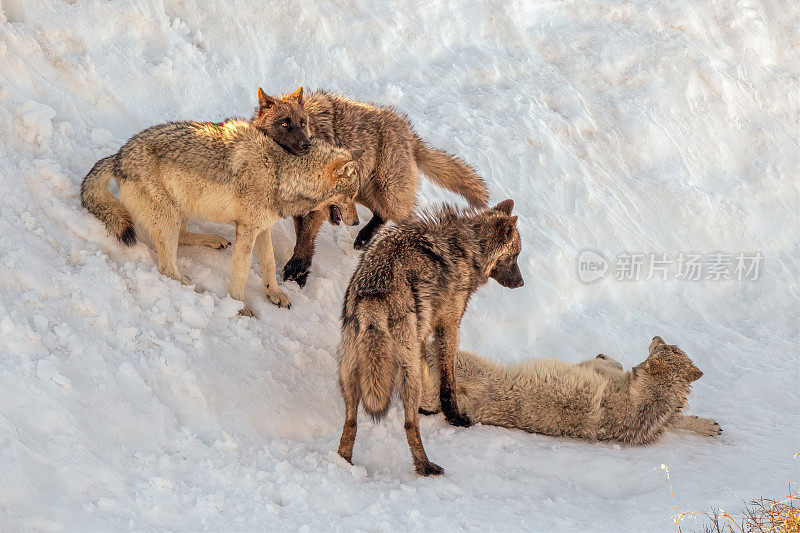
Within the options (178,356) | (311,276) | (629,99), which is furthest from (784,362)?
(178,356)

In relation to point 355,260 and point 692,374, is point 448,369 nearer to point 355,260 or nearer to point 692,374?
point 355,260

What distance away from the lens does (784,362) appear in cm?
952

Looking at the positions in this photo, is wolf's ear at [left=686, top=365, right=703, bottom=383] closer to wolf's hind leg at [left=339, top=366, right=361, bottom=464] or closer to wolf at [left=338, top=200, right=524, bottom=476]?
wolf at [left=338, top=200, right=524, bottom=476]

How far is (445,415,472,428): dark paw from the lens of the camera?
24.2ft

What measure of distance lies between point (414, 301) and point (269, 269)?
194cm

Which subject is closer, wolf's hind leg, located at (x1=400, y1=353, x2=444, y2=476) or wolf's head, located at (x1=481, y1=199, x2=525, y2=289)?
wolf's hind leg, located at (x1=400, y1=353, x2=444, y2=476)

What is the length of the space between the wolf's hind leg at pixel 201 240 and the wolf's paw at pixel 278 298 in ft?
2.36

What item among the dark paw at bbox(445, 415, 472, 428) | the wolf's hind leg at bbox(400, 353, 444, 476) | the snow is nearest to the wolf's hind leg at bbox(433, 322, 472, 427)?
the dark paw at bbox(445, 415, 472, 428)

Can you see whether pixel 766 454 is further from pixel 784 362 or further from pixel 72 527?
pixel 72 527

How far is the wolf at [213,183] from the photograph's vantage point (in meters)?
7.29

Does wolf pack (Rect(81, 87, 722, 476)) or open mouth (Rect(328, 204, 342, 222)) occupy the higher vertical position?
open mouth (Rect(328, 204, 342, 222))

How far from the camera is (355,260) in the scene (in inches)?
358

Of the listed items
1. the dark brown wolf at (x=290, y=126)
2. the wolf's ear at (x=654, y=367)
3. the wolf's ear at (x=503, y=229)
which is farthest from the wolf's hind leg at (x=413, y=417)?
the wolf's ear at (x=654, y=367)

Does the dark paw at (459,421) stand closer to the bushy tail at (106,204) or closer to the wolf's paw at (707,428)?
the wolf's paw at (707,428)
